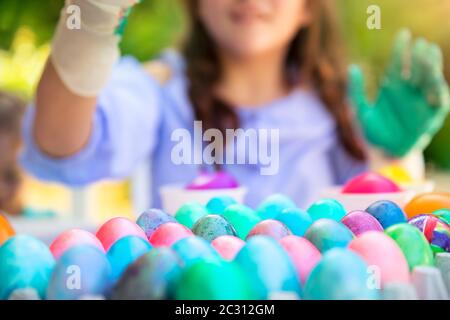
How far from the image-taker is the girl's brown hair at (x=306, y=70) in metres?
1.27

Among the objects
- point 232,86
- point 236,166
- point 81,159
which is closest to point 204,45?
point 232,86

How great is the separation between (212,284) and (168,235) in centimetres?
11

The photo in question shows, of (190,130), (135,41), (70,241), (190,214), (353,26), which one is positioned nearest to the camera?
(70,241)

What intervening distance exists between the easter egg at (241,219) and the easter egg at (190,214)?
0.10ft

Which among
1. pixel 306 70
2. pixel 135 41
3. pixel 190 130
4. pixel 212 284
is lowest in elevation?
pixel 212 284

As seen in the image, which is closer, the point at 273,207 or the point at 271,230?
the point at 271,230

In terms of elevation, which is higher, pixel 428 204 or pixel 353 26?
pixel 353 26

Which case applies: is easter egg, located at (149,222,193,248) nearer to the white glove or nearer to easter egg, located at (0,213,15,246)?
easter egg, located at (0,213,15,246)

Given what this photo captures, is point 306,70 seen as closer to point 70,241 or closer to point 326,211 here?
point 326,211

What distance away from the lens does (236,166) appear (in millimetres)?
1233

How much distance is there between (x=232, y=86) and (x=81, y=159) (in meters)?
0.36

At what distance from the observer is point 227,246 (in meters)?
0.43

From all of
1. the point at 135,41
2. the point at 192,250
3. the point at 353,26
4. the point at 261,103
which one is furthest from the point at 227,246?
the point at 353,26

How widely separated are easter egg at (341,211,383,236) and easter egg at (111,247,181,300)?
16 cm
